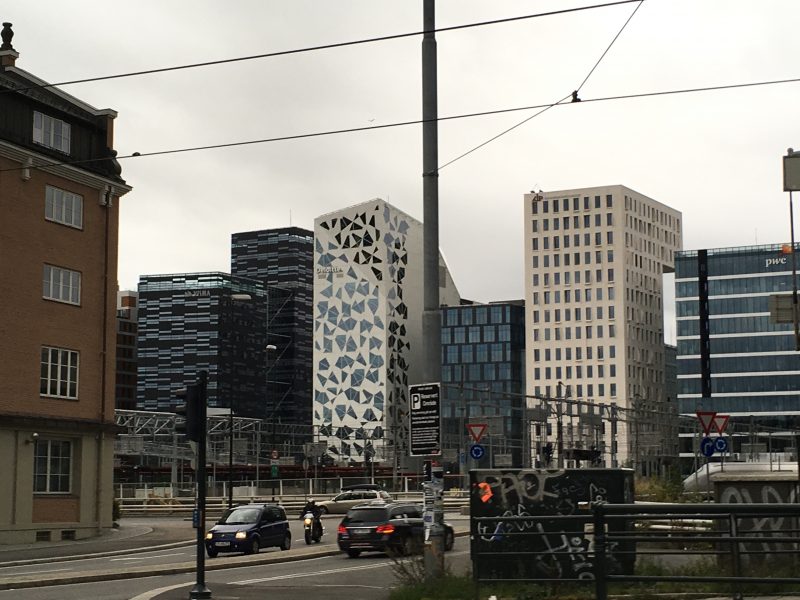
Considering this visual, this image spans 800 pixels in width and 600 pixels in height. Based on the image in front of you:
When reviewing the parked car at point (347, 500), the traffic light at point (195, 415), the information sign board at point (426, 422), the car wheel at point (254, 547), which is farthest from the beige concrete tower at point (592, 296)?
the traffic light at point (195, 415)

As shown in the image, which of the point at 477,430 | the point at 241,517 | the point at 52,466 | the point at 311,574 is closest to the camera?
the point at 311,574

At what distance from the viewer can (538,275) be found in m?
190

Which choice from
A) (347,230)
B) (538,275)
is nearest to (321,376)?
(347,230)

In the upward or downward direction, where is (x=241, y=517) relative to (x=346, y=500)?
upward

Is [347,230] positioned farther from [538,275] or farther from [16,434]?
[16,434]

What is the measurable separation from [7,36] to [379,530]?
25.9 metres

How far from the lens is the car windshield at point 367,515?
3253 centimetres

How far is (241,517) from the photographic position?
3544cm

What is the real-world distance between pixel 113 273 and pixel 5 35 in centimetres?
996

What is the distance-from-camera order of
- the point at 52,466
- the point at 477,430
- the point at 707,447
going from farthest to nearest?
the point at 52,466
the point at 477,430
the point at 707,447

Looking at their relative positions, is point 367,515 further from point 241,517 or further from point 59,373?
point 59,373

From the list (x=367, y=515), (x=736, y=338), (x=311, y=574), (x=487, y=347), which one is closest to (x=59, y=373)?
(x=367, y=515)

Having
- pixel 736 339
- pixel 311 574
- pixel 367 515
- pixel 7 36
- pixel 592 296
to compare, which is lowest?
pixel 311 574

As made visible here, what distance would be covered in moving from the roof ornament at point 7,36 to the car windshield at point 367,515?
2397 cm
